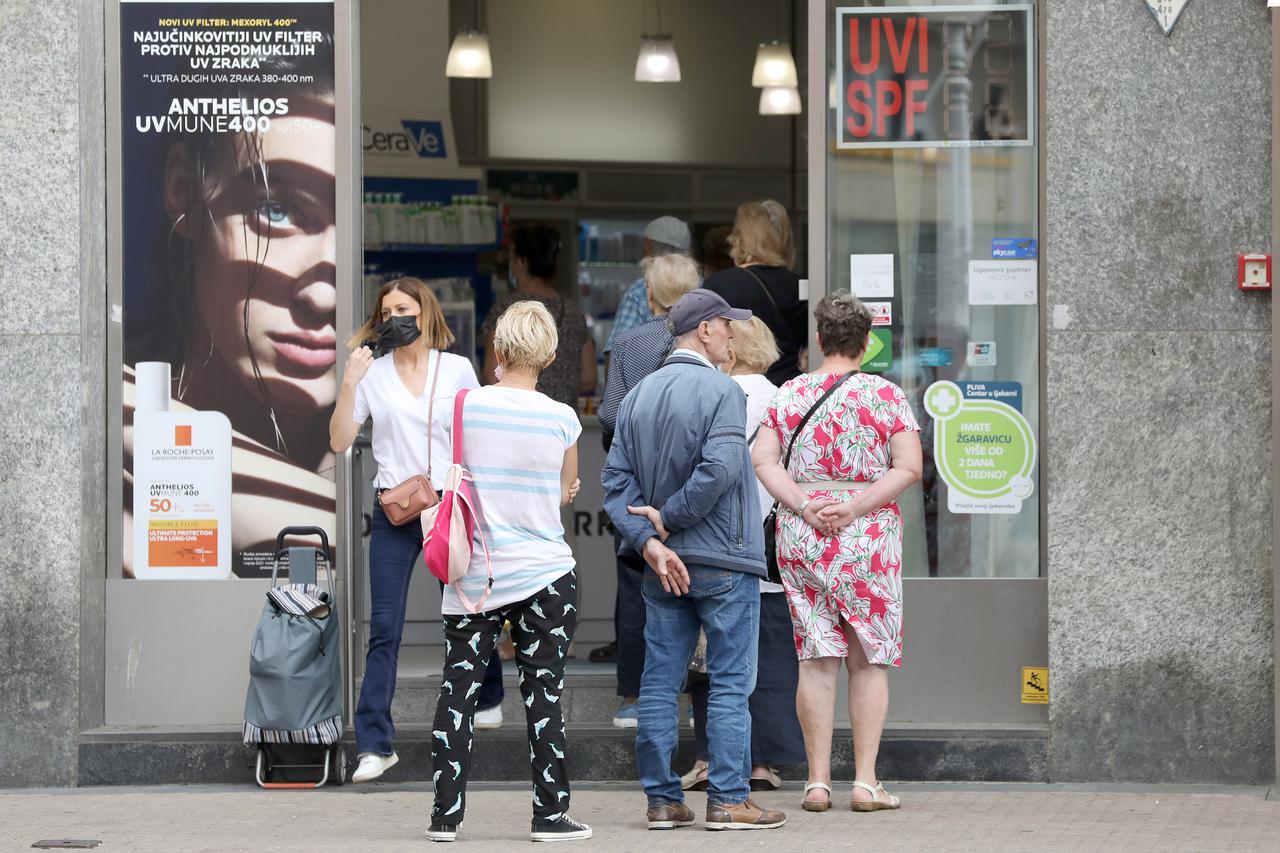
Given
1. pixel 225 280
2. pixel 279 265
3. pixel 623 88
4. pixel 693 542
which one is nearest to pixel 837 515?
pixel 693 542

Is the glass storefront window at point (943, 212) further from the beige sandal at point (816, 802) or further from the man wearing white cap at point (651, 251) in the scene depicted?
the beige sandal at point (816, 802)

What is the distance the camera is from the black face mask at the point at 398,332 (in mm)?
6715

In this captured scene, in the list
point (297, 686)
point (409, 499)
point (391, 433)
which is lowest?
point (297, 686)

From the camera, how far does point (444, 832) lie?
19.3 feet

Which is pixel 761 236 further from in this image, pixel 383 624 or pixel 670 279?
pixel 383 624

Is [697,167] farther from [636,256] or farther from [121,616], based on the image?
[121,616]

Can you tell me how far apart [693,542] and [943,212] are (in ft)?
7.50

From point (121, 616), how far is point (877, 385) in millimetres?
3233

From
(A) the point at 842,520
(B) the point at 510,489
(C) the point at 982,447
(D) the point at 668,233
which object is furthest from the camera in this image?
(D) the point at 668,233

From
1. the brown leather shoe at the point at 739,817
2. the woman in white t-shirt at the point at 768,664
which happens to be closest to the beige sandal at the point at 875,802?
the woman in white t-shirt at the point at 768,664

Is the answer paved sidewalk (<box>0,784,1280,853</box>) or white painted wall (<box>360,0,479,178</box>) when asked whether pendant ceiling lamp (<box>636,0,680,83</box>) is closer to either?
white painted wall (<box>360,0,479,178</box>)

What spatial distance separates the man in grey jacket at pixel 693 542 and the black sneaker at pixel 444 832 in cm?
65

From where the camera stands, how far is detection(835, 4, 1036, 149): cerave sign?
7336 mm

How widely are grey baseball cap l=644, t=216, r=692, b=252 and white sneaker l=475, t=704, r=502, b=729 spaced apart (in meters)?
2.13
